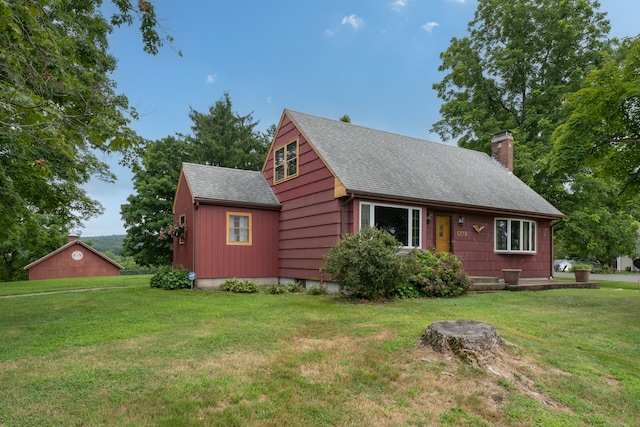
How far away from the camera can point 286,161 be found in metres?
13.4

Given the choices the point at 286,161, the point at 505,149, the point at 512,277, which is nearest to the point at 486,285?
the point at 512,277

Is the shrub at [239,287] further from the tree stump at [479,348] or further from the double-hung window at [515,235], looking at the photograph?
the double-hung window at [515,235]

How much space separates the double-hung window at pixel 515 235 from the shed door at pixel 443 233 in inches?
91.7

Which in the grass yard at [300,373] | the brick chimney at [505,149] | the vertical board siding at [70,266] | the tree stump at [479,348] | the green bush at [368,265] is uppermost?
the brick chimney at [505,149]

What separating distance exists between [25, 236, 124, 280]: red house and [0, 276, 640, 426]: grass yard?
26201mm

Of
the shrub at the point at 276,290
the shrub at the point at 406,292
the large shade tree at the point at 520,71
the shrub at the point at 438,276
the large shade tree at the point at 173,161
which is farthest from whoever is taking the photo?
the large shade tree at the point at 173,161

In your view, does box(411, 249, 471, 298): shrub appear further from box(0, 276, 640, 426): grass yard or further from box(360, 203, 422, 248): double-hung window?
box(0, 276, 640, 426): grass yard

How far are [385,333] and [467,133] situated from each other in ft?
69.8

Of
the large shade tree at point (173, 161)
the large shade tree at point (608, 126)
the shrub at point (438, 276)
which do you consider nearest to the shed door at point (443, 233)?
the shrub at point (438, 276)

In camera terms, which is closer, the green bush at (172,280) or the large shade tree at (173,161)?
the green bush at (172,280)

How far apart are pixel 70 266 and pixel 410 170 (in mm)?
28531

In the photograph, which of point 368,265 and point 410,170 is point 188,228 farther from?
point 410,170

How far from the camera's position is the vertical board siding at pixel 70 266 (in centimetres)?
2894

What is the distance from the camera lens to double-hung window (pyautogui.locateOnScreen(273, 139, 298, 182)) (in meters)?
12.9
